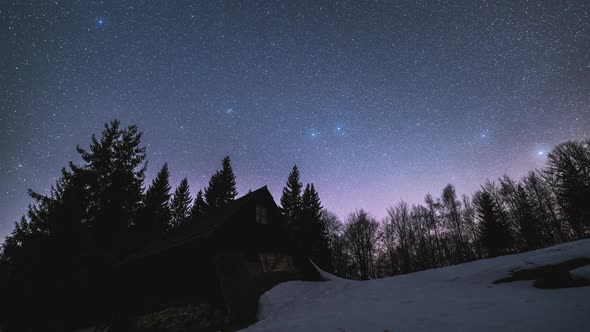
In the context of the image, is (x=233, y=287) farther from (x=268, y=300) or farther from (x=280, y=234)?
(x=280, y=234)

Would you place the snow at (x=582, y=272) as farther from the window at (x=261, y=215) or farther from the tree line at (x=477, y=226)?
the tree line at (x=477, y=226)

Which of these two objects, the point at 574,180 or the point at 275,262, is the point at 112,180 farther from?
the point at 574,180

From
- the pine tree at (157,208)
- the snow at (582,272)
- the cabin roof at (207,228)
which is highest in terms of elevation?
the pine tree at (157,208)

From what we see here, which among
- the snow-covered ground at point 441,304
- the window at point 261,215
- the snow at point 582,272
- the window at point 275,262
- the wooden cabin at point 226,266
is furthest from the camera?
the window at point 261,215

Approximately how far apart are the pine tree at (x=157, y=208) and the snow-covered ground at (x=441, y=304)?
82.8ft

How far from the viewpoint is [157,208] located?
113ft

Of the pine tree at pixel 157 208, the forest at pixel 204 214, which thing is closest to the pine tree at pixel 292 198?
the forest at pixel 204 214

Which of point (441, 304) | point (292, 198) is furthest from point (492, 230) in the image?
point (441, 304)

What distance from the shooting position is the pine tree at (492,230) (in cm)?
3397

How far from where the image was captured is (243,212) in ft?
50.5

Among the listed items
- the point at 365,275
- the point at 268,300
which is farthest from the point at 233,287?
the point at 365,275

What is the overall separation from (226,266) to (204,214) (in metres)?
8.34

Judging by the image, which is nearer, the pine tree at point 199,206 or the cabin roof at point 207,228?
the cabin roof at point 207,228

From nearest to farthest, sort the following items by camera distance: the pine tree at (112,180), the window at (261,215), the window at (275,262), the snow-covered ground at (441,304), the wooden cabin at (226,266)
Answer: the snow-covered ground at (441,304)
the wooden cabin at (226,266)
the window at (275,262)
the window at (261,215)
the pine tree at (112,180)
